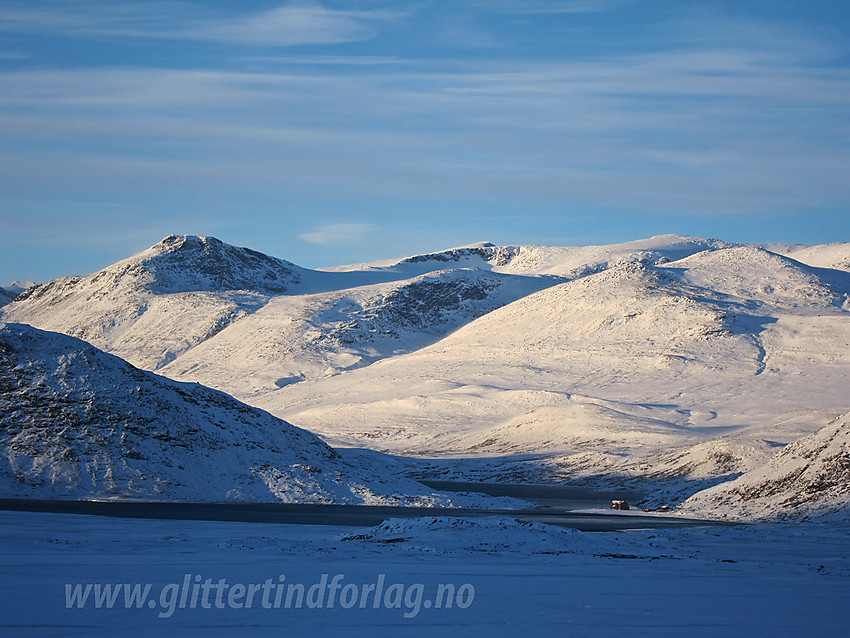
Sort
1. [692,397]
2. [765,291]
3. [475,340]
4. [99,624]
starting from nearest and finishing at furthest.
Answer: [99,624], [692,397], [765,291], [475,340]

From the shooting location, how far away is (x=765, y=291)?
168m

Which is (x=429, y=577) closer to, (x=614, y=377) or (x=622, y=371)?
(x=614, y=377)

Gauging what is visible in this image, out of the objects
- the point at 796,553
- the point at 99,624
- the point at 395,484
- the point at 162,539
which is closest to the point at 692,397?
the point at 395,484

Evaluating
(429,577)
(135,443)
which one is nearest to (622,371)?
(135,443)

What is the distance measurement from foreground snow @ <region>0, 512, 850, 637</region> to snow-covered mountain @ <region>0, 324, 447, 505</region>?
449 inches

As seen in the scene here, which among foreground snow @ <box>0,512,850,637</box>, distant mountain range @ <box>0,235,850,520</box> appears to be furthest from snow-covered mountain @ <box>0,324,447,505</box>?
distant mountain range @ <box>0,235,850,520</box>

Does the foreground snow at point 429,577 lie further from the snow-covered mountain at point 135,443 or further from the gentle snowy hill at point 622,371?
the gentle snowy hill at point 622,371

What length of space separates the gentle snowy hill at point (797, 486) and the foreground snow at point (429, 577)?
712cm

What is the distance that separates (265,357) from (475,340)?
45126 mm

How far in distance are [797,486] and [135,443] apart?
105 ft

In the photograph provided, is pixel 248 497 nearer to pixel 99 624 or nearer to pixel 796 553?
pixel 796 553

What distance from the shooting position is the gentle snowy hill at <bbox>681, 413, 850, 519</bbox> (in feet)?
137

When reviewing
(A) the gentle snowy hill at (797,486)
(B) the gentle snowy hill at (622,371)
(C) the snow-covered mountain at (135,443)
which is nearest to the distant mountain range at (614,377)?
(B) the gentle snowy hill at (622,371)

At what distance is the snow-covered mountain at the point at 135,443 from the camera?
4622 cm
